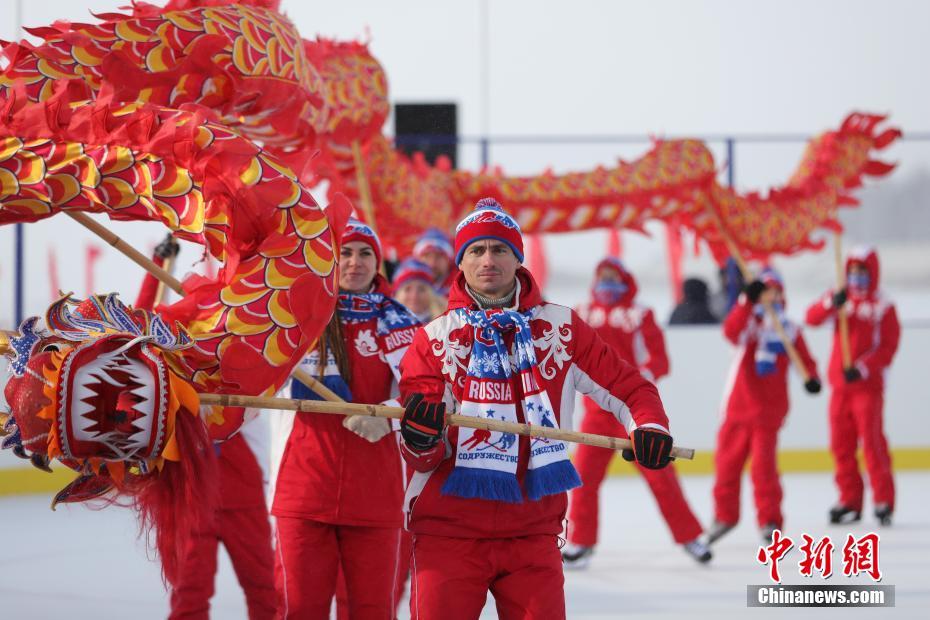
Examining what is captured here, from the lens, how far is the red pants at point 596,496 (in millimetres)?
6895

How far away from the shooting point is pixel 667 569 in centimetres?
696

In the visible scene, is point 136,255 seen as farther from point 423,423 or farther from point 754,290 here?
point 754,290

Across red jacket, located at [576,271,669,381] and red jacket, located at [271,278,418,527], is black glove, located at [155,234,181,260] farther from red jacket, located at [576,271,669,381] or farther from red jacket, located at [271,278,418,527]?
red jacket, located at [576,271,669,381]

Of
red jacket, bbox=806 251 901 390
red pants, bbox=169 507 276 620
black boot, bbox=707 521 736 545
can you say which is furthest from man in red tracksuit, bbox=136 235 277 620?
red jacket, bbox=806 251 901 390

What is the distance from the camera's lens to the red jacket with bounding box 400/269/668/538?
3.41 meters

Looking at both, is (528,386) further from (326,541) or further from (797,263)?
(797,263)

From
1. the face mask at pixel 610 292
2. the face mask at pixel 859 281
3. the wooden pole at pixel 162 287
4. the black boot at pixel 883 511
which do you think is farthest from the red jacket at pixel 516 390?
the face mask at pixel 859 281

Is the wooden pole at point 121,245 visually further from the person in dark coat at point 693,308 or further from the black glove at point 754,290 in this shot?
the person in dark coat at point 693,308

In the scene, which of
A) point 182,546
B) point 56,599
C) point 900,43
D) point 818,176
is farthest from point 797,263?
point 182,546

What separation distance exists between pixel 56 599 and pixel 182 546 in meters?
3.61

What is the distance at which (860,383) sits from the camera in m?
8.51

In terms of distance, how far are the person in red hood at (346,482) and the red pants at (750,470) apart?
355 cm

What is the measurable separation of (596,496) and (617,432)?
34 cm

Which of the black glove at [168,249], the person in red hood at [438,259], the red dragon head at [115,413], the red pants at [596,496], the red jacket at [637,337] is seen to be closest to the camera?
the red dragon head at [115,413]
